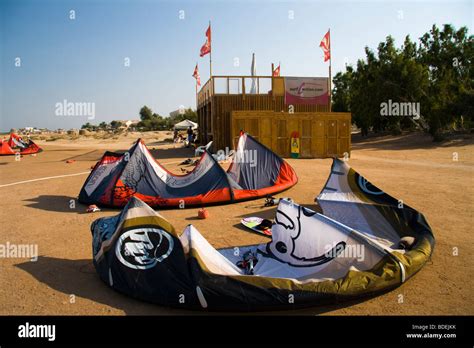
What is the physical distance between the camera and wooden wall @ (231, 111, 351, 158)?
20812 millimetres

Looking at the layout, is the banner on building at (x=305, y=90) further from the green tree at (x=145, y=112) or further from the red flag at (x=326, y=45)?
the green tree at (x=145, y=112)

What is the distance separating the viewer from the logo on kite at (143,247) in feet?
16.1

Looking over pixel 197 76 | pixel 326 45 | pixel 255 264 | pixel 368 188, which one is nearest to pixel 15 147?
pixel 197 76

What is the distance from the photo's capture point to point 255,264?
5.68 meters

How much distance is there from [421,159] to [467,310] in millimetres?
17203

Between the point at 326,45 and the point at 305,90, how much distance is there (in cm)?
304

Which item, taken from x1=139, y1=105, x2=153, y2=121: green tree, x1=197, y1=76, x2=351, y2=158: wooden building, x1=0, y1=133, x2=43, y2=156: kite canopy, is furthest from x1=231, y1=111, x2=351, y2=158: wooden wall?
x1=139, y1=105, x2=153, y2=121: green tree

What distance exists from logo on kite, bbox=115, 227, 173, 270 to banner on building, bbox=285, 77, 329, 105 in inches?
783

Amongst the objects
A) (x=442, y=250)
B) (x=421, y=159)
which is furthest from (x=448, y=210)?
(x=421, y=159)

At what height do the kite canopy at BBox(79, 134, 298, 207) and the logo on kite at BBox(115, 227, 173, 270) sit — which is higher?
the kite canopy at BBox(79, 134, 298, 207)

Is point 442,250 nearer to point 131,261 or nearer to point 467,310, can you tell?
point 467,310

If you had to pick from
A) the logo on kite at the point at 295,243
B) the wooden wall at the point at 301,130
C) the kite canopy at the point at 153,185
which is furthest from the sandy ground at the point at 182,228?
the wooden wall at the point at 301,130

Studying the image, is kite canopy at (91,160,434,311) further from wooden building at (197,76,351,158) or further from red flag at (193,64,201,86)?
red flag at (193,64,201,86)

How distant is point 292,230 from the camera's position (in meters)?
5.64
